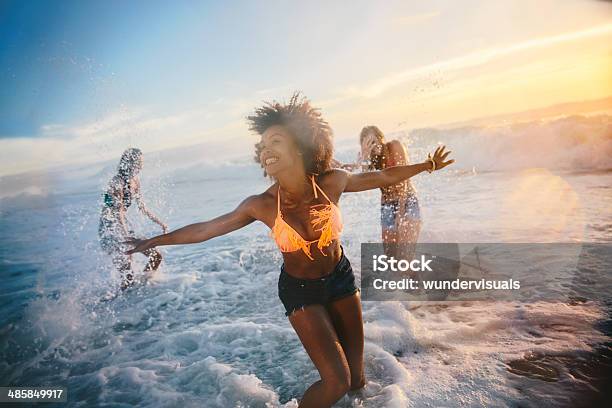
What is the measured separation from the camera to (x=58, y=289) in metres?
6.88

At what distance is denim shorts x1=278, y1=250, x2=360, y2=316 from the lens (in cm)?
288

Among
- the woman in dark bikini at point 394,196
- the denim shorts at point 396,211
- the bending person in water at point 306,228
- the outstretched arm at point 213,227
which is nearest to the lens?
the bending person in water at point 306,228

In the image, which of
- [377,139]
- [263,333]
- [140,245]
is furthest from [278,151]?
[377,139]

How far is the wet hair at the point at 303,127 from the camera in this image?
3.03 m

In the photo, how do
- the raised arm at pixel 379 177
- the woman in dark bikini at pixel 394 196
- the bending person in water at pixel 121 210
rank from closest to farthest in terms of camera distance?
the raised arm at pixel 379 177
the woman in dark bikini at pixel 394 196
the bending person in water at pixel 121 210

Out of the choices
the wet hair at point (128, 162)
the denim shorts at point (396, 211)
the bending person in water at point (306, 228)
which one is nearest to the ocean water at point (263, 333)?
the bending person in water at point (306, 228)

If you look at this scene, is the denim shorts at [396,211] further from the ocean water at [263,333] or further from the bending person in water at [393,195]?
the ocean water at [263,333]

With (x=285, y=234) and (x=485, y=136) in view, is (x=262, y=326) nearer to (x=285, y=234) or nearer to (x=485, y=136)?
(x=285, y=234)

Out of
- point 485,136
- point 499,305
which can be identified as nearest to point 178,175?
point 485,136

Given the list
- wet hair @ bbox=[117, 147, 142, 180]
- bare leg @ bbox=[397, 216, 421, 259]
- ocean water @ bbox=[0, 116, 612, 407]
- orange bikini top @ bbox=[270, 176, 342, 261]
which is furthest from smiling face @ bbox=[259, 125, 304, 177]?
wet hair @ bbox=[117, 147, 142, 180]

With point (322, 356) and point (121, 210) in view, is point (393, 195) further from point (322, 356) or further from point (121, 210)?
point (121, 210)

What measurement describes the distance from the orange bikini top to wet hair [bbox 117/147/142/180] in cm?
468

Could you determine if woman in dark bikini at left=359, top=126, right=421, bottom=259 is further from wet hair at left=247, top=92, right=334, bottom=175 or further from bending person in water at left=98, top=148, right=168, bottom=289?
bending person in water at left=98, top=148, right=168, bottom=289

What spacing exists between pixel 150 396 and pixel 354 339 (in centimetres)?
210
